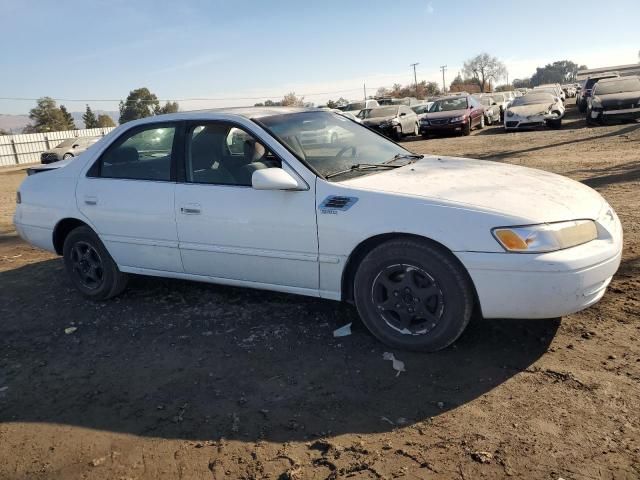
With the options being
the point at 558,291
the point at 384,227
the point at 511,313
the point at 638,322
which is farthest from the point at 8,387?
the point at 638,322

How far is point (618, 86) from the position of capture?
1850cm

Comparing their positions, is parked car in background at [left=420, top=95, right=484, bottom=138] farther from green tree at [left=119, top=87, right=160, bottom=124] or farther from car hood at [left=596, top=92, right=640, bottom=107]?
green tree at [left=119, top=87, right=160, bottom=124]

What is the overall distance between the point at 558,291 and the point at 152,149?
3258 mm

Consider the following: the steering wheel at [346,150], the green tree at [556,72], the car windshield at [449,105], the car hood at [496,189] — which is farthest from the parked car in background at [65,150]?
the green tree at [556,72]

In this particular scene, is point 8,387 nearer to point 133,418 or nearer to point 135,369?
point 135,369

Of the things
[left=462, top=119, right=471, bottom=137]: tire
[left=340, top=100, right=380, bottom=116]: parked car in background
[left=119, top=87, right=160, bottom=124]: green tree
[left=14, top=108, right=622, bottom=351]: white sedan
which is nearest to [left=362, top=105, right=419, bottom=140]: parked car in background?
[left=462, top=119, right=471, bottom=137]: tire

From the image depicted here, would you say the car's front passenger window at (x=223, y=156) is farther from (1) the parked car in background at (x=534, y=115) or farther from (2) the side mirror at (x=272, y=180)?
(1) the parked car in background at (x=534, y=115)

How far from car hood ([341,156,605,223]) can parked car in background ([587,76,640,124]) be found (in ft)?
52.0

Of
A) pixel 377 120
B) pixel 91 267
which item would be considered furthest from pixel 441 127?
pixel 91 267

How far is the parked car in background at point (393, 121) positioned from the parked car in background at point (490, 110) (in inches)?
143

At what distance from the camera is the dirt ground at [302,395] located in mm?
2504

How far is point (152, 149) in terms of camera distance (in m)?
4.48

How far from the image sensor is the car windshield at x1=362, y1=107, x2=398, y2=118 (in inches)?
881

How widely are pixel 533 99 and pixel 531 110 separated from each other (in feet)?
4.95
